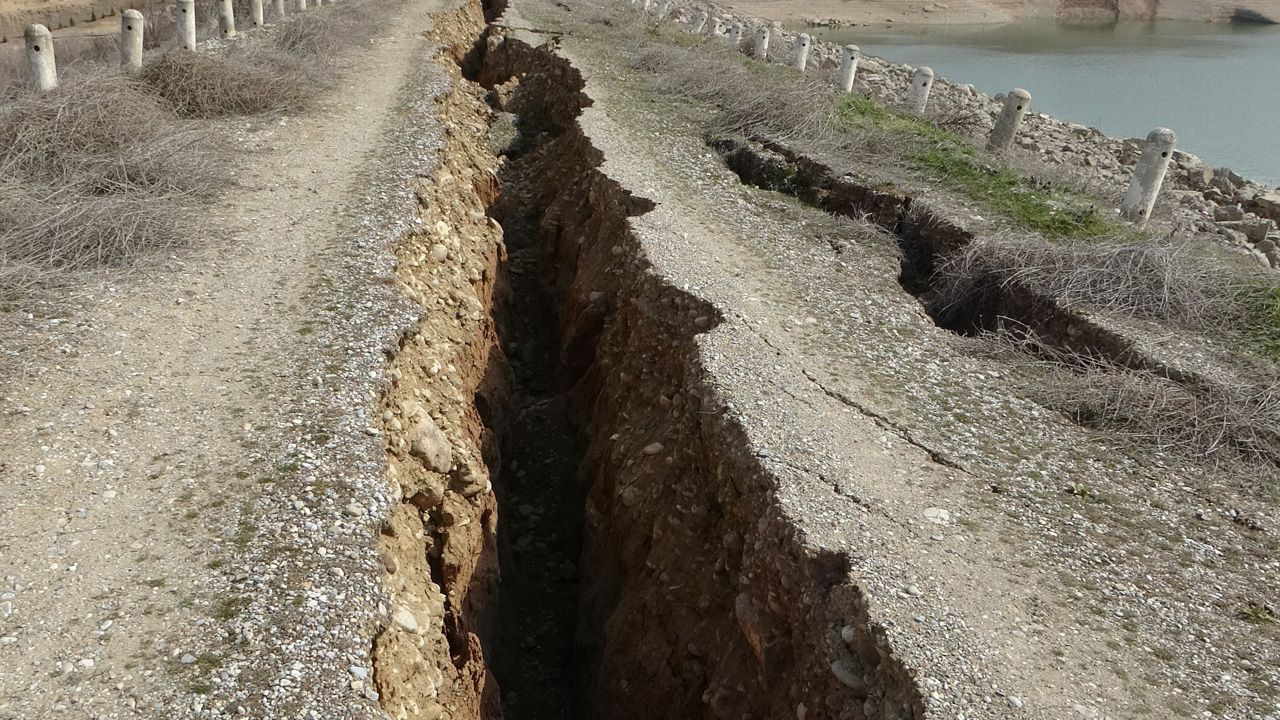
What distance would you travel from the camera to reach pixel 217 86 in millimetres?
11117

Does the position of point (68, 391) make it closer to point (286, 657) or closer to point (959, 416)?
point (286, 657)

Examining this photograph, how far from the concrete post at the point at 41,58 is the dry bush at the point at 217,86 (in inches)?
43.9

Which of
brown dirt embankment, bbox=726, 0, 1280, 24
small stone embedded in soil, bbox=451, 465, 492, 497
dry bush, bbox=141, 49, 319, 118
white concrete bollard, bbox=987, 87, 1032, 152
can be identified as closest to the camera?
small stone embedded in soil, bbox=451, 465, 492, 497

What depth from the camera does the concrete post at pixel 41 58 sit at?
980 cm

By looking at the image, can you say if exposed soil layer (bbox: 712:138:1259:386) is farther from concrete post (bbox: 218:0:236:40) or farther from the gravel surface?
concrete post (bbox: 218:0:236:40)

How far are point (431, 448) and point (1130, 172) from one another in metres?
15.8

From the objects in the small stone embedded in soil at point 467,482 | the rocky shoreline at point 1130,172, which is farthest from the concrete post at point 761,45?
the small stone embedded in soil at point 467,482

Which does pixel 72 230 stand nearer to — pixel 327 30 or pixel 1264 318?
pixel 327 30

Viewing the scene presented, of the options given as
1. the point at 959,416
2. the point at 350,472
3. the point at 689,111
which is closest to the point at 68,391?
the point at 350,472

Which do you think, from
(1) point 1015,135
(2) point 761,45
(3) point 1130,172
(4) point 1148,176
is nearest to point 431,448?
(4) point 1148,176

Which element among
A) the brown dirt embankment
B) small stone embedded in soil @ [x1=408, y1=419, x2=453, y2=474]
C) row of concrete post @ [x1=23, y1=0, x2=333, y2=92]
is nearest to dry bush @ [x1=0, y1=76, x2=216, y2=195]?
row of concrete post @ [x1=23, y1=0, x2=333, y2=92]

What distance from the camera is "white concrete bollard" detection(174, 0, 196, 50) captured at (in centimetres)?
1294

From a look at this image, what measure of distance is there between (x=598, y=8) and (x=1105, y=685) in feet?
63.6

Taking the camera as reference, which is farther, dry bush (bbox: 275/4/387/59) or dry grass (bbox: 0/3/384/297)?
dry bush (bbox: 275/4/387/59)
